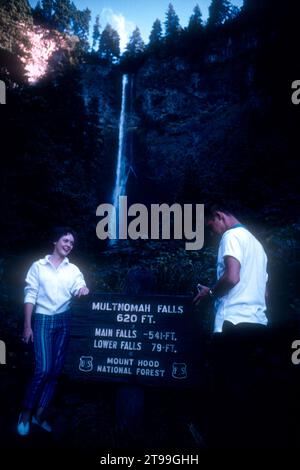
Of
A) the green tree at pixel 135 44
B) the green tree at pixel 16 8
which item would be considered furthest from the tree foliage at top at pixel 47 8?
the green tree at pixel 16 8

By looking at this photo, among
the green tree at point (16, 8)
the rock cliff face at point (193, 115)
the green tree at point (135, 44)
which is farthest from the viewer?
the green tree at point (135, 44)

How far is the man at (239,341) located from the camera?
97.4 inches

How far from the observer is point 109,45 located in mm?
41719

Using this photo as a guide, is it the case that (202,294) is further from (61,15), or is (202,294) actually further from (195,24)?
(61,15)

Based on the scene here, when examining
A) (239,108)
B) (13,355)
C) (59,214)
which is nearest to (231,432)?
(13,355)

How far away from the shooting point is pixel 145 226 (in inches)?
813

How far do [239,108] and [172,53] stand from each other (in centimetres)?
1231

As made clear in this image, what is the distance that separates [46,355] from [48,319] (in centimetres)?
38

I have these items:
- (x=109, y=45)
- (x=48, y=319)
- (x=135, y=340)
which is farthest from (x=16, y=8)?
(x=135, y=340)

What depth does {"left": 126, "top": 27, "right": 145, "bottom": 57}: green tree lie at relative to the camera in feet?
125

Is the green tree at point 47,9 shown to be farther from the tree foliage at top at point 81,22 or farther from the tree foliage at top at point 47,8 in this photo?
the tree foliage at top at point 81,22

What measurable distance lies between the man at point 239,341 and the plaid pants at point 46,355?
5.79 ft

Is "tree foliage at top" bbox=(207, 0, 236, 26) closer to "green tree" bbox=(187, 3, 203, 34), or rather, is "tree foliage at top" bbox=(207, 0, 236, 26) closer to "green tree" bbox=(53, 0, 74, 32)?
"green tree" bbox=(187, 3, 203, 34)

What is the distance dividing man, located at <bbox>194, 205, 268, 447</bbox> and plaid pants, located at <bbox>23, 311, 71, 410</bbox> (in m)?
1.77
